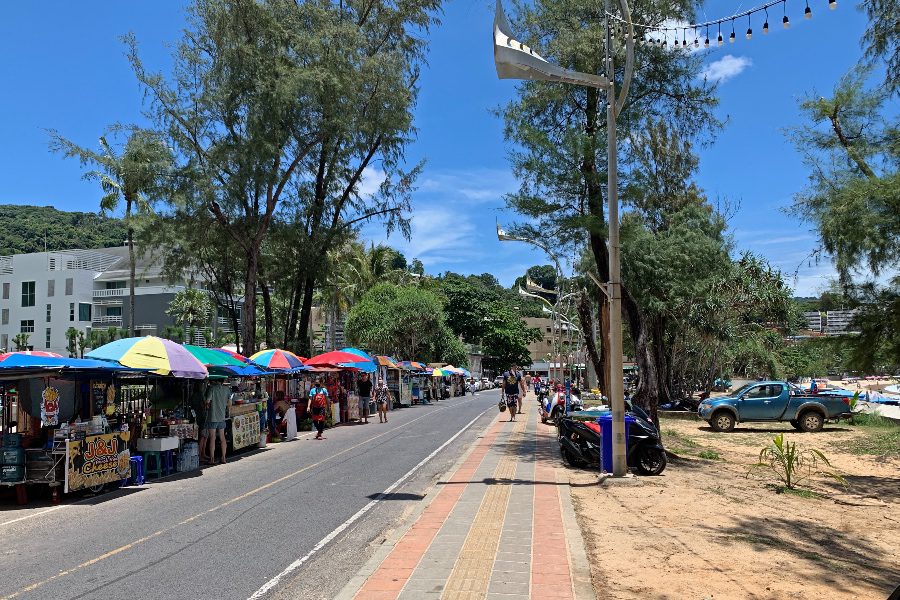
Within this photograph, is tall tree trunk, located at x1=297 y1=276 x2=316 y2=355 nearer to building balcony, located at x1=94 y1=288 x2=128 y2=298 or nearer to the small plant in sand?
the small plant in sand

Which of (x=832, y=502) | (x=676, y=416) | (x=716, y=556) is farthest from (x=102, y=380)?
(x=676, y=416)

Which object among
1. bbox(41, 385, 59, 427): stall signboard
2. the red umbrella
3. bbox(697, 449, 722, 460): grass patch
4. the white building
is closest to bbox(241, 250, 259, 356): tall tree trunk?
the red umbrella

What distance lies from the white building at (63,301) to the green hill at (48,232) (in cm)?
2207

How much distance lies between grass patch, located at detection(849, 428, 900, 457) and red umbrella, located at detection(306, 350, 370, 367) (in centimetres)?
1676

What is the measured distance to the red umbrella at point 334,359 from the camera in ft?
83.4

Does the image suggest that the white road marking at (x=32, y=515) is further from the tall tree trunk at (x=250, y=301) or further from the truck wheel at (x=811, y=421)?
the truck wheel at (x=811, y=421)

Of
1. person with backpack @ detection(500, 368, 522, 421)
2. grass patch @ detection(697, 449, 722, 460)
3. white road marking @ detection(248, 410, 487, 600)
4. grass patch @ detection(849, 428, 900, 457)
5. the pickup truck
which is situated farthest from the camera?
person with backpack @ detection(500, 368, 522, 421)

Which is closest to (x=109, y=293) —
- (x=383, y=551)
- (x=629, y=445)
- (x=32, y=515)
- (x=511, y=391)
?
(x=511, y=391)

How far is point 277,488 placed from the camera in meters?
11.5

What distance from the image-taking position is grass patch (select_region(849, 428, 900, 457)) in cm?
1870

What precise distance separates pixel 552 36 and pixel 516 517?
14.3m

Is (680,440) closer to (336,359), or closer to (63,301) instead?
(336,359)

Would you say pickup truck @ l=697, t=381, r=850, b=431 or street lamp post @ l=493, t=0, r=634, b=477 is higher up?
street lamp post @ l=493, t=0, r=634, b=477

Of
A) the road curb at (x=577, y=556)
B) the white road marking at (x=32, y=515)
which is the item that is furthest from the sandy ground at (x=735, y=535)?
the white road marking at (x=32, y=515)
